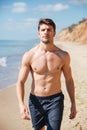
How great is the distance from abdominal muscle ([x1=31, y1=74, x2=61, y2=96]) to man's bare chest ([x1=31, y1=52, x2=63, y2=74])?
5 centimetres

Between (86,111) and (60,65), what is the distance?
75.3 inches

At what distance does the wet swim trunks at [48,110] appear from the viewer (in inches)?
108

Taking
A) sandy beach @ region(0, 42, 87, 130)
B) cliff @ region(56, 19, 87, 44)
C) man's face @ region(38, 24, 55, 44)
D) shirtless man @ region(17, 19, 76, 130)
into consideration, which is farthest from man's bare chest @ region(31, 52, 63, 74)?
cliff @ region(56, 19, 87, 44)

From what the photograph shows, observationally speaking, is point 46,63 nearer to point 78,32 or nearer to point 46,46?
point 46,46

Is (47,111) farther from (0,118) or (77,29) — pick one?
(77,29)

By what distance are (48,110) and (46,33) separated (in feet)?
1.82

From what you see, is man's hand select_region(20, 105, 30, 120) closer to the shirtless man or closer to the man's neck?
the shirtless man

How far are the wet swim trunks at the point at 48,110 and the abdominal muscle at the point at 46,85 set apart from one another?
33mm

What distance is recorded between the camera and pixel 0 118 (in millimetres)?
4387

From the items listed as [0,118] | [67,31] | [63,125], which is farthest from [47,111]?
[67,31]

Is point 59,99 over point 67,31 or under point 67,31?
over

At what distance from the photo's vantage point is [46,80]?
281cm

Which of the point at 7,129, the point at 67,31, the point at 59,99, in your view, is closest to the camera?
the point at 59,99

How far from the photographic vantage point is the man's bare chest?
110 inches
